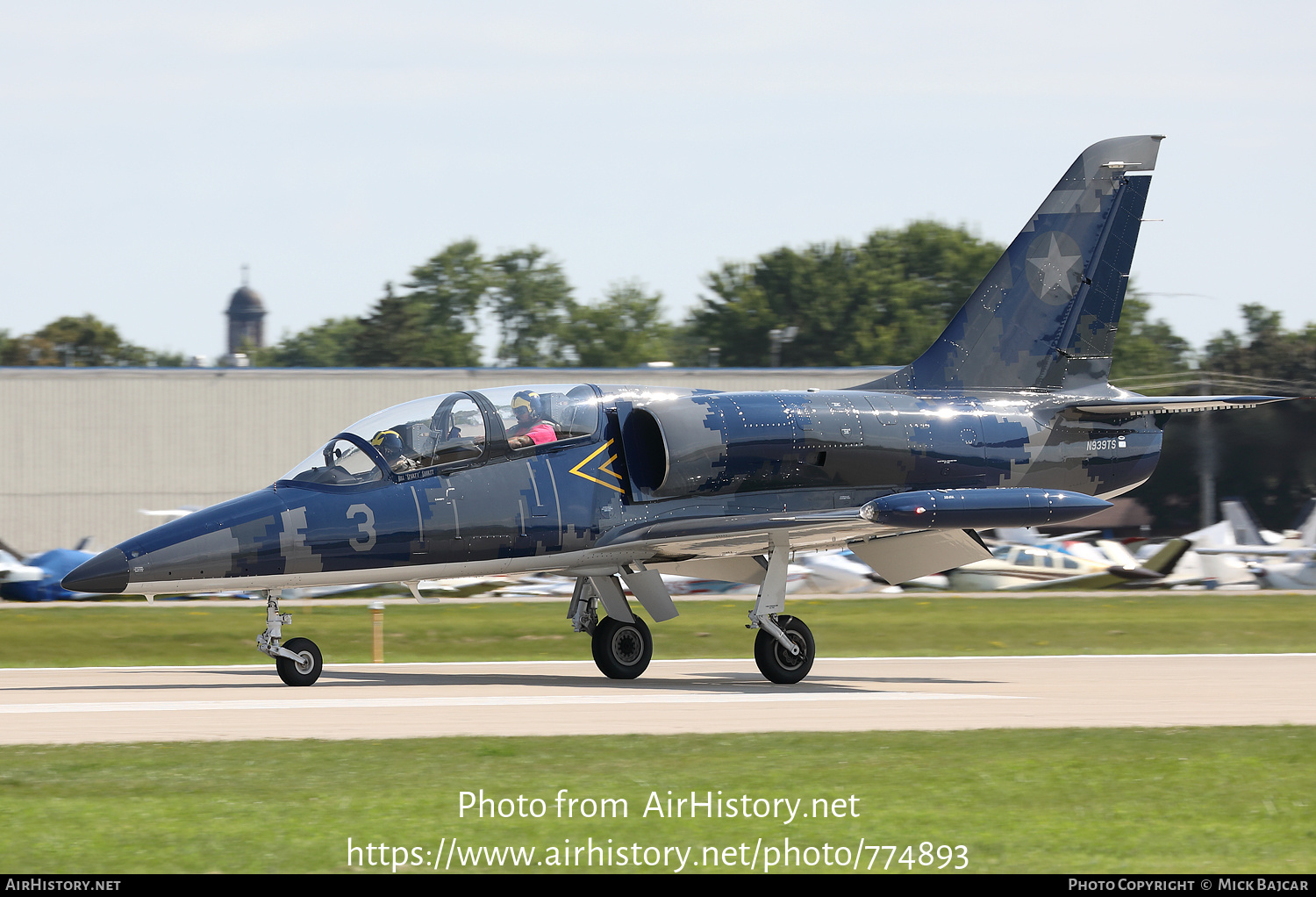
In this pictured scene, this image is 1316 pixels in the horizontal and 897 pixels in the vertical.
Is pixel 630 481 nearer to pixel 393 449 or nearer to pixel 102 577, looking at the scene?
pixel 393 449

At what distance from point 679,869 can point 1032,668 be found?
12.6m

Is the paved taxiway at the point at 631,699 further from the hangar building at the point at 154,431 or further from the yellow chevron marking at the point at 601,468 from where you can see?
the hangar building at the point at 154,431

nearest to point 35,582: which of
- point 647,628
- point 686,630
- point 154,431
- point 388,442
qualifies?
point 154,431

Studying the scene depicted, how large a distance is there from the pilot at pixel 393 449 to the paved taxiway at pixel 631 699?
2366 millimetres

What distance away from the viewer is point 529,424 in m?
16.2

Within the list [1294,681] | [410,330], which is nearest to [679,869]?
[1294,681]

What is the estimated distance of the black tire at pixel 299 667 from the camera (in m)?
15.6

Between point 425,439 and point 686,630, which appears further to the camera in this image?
point 686,630

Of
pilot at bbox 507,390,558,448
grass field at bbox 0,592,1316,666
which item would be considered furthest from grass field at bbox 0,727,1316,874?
grass field at bbox 0,592,1316,666

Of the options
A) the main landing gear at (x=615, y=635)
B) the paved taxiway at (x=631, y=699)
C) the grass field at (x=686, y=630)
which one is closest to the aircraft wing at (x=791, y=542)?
the main landing gear at (x=615, y=635)

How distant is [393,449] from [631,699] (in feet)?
11.6

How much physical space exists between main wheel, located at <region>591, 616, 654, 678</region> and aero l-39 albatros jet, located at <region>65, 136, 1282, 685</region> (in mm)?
23

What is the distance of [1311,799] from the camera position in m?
9.37

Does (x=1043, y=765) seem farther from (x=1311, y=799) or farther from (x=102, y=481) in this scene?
(x=102, y=481)
